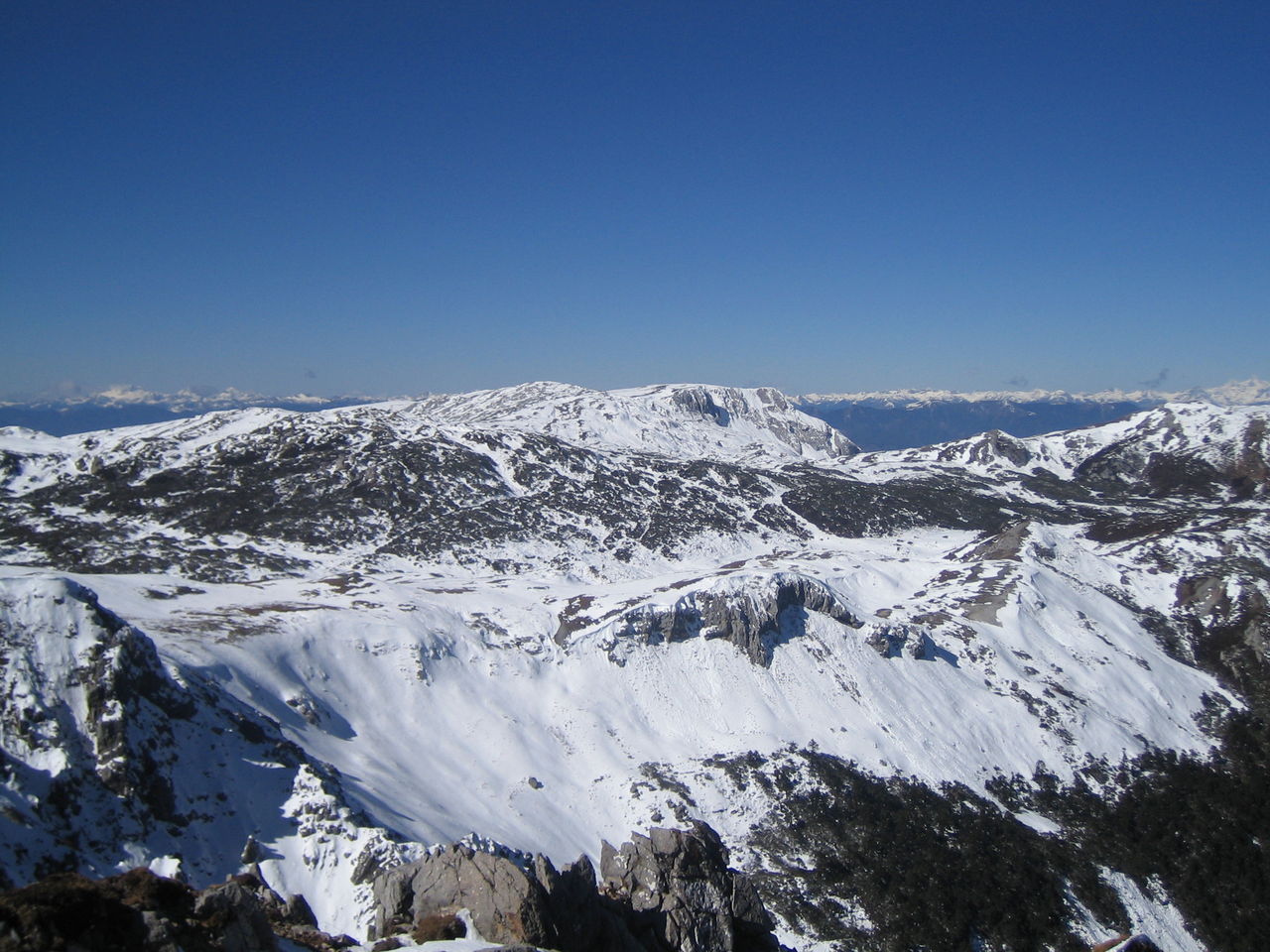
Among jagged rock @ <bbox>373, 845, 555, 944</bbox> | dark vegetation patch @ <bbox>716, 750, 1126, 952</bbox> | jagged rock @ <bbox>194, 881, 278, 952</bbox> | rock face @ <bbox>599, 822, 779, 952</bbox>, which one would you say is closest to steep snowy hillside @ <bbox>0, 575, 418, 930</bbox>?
jagged rock @ <bbox>373, 845, 555, 944</bbox>

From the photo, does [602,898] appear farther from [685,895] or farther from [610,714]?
[610,714]

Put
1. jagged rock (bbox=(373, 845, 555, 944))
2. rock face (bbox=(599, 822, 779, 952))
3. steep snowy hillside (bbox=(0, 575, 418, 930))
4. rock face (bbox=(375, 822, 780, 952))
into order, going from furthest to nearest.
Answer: steep snowy hillside (bbox=(0, 575, 418, 930)) < rock face (bbox=(599, 822, 779, 952)) < rock face (bbox=(375, 822, 780, 952)) < jagged rock (bbox=(373, 845, 555, 944))

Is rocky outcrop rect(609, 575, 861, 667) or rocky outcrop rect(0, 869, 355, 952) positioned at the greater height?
rocky outcrop rect(0, 869, 355, 952)

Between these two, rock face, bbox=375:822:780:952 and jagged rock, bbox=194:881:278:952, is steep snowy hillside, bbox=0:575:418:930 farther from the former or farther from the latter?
jagged rock, bbox=194:881:278:952

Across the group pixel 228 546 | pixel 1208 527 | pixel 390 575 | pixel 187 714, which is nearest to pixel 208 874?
pixel 187 714

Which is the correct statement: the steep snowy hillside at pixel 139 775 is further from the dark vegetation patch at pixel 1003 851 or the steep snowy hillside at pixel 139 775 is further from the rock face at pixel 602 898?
the dark vegetation patch at pixel 1003 851

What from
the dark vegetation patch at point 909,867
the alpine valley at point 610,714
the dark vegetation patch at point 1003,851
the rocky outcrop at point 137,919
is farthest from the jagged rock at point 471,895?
the dark vegetation patch at point 909,867

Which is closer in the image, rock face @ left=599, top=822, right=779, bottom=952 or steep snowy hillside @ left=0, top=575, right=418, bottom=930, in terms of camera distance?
rock face @ left=599, top=822, right=779, bottom=952

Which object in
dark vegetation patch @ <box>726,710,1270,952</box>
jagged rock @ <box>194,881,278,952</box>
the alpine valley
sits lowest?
dark vegetation patch @ <box>726,710,1270,952</box>

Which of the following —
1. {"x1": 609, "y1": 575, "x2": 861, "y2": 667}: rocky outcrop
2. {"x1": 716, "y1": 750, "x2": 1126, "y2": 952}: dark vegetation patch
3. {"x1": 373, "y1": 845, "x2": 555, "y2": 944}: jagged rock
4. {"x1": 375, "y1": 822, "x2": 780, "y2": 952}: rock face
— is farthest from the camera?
{"x1": 609, "y1": 575, "x2": 861, "y2": 667}: rocky outcrop
